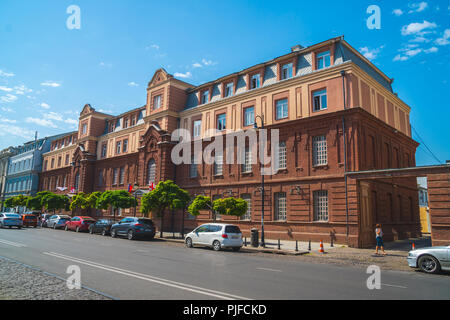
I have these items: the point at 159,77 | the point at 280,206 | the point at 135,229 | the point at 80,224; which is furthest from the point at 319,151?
the point at 80,224

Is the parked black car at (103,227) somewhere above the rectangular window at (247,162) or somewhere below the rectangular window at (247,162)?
below

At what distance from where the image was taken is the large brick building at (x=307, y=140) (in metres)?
23.0

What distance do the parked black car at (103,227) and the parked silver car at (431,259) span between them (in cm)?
2325

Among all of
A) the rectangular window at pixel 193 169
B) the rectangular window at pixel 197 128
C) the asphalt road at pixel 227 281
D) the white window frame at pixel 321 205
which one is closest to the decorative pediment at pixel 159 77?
the rectangular window at pixel 197 128

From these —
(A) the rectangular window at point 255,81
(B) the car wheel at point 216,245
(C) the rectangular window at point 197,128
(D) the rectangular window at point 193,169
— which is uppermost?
(A) the rectangular window at point 255,81

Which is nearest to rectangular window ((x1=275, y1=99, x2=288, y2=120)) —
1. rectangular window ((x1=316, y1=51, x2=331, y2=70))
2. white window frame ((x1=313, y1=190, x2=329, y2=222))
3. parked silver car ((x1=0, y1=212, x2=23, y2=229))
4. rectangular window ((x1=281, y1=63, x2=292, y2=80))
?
rectangular window ((x1=281, y1=63, x2=292, y2=80))

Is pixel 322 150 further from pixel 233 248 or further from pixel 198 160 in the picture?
pixel 198 160

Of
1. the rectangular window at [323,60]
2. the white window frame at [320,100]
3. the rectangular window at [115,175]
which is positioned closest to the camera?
the white window frame at [320,100]

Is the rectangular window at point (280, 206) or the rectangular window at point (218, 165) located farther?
the rectangular window at point (218, 165)

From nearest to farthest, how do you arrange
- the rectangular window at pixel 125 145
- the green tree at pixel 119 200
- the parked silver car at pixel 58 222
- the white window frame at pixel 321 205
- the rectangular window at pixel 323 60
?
1. the white window frame at pixel 321 205
2. the rectangular window at pixel 323 60
3. the green tree at pixel 119 200
4. the parked silver car at pixel 58 222
5. the rectangular window at pixel 125 145

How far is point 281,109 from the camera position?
2738 cm

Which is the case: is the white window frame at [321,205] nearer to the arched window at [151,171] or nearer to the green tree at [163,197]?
the green tree at [163,197]
